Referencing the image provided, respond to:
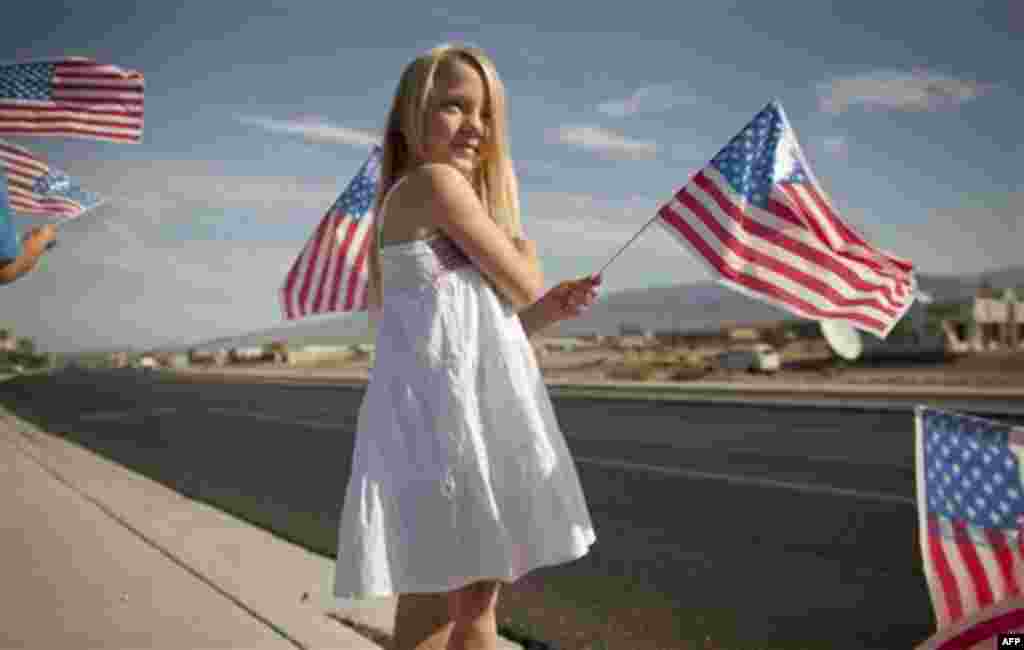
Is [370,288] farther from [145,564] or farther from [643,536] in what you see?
[643,536]

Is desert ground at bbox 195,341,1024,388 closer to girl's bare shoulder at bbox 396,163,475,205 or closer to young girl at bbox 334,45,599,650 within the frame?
young girl at bbox 334,45,599,650

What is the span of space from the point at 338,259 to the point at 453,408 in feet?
20.8

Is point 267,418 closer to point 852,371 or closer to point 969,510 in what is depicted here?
point 969,510

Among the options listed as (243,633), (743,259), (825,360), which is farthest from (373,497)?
(825,360)

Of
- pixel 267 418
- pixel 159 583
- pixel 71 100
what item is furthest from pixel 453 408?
pixel 267 418

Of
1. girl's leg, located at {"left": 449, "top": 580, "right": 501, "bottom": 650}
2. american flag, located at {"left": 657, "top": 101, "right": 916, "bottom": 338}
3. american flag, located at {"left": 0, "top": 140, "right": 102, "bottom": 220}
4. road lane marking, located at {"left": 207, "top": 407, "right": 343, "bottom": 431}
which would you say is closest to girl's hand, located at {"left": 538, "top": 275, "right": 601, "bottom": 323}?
girl's leg, located at {"left": 449, "top": 580, "right": 501, "bottom": 650}

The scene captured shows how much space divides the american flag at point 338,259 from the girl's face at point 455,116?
591cm

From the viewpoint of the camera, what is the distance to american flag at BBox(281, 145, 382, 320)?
8305 mm

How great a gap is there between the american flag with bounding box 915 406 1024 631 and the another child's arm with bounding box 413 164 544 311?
3.02 ft

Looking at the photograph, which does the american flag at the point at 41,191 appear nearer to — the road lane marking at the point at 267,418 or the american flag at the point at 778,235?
the american flag at the point at 778,235

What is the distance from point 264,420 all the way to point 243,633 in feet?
53.5

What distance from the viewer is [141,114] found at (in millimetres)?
7367

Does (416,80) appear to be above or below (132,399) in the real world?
above

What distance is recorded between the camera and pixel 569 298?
7.64ft
